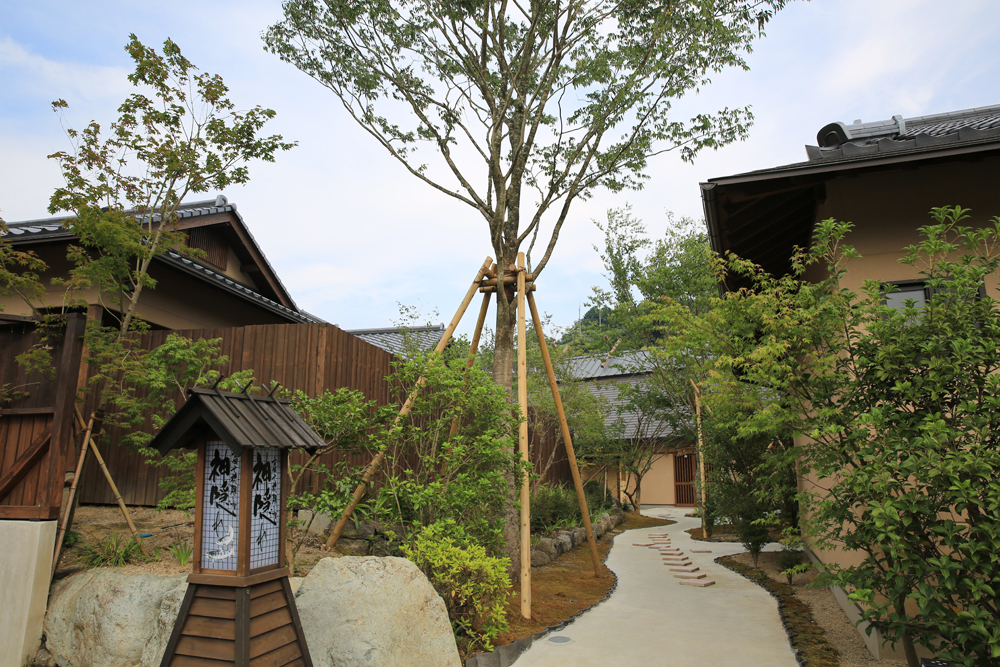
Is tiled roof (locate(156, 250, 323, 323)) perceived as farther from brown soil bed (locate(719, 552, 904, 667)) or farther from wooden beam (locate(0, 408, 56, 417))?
brown soil bed (locate(719, 552, 904, 667))

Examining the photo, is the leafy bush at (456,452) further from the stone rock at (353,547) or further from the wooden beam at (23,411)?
the wooden beam at (23,411)

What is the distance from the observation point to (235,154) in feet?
22.8

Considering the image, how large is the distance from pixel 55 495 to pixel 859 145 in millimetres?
7813

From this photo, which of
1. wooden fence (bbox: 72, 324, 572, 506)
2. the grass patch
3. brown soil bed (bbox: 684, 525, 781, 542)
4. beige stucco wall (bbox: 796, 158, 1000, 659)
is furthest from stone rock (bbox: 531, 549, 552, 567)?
brown soil bed (bbox: 684, 525, 781, 542)

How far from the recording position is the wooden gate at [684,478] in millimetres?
21109

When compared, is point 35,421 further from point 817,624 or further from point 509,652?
point 817,624

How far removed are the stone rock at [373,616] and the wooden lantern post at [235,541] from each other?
63 cm

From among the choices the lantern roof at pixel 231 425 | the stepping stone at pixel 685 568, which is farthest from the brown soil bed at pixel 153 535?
the stepping stone at pixel 685 568

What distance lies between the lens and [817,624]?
632 cm

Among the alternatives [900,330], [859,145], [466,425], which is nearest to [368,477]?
[466,425]

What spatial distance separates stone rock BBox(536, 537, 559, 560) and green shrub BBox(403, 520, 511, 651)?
171 inches

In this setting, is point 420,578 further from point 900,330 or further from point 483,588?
point 900,330

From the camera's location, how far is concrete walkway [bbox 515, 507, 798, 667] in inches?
205

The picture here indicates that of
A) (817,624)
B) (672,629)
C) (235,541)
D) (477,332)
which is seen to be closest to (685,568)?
(817,624)
